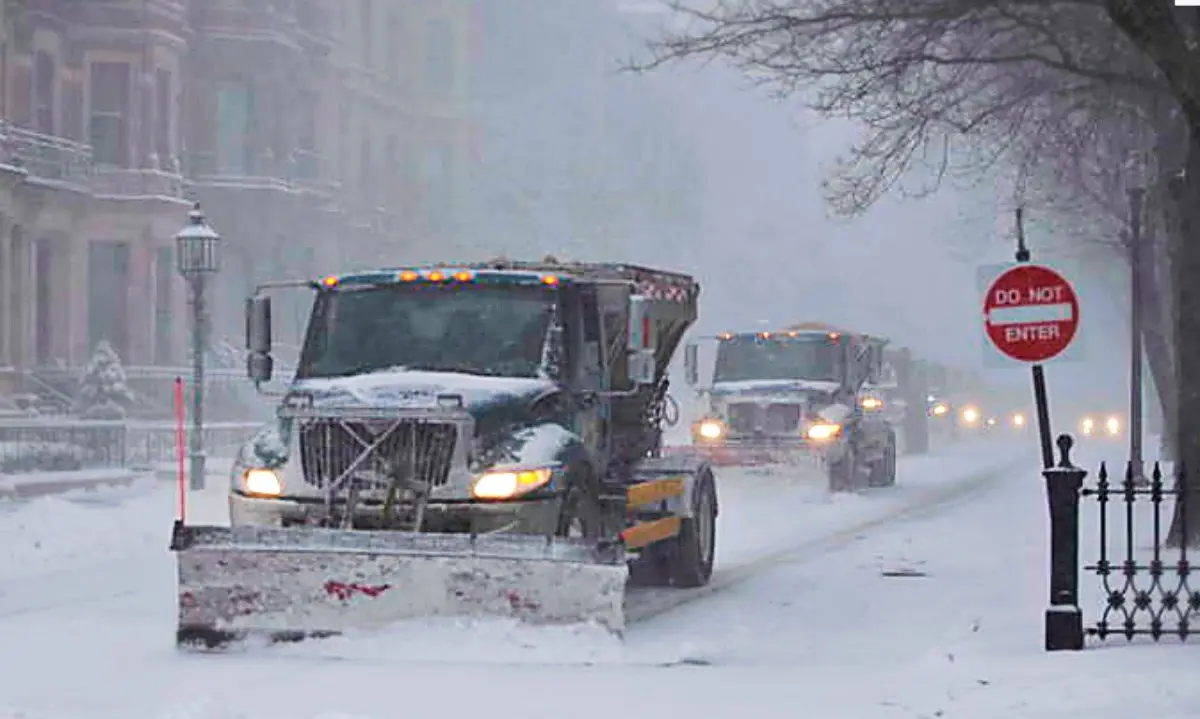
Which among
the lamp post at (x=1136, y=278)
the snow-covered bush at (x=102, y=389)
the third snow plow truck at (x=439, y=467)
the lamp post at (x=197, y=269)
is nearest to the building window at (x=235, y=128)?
the snow-covered bush at (x=102, y=389)

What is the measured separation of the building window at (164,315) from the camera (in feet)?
152

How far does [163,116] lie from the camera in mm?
45906

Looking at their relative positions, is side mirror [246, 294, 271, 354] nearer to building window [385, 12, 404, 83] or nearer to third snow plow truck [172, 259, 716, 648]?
third snow plow truck [172, 259, 716, 648]

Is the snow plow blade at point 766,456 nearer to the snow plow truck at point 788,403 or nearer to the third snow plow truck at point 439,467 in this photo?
the snow plow truck at point 788,403

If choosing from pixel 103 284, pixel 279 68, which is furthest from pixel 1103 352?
pixel 103 284

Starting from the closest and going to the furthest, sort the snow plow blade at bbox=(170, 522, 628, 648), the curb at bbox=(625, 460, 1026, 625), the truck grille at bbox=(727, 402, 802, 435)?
the snow plow blade at bbox=(170, 522, 628, 648), the curb at bbox=(625, 460, 1026, 625), the truck grille at bbox=(727, 402, 802, 435)

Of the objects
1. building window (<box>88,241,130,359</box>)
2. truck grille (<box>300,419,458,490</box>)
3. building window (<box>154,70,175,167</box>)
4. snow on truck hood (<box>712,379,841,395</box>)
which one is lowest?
truck grille (<box>300,419,458,490</box>)

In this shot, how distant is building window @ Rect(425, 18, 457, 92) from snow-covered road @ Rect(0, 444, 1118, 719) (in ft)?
160

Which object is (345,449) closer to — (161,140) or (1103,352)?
(161,140)

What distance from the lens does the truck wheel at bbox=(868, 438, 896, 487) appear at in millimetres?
32344

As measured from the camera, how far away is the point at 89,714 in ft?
32.4

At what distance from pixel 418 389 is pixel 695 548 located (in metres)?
4.20

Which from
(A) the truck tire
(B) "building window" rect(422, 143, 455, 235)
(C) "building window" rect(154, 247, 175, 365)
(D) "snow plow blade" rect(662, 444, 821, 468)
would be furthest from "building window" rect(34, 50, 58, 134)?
(A) the truck tire

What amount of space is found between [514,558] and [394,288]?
3123 millimetres
